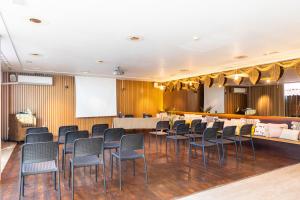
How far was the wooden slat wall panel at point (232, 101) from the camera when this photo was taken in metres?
11.3

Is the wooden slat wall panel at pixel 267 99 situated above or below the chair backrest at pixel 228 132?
above

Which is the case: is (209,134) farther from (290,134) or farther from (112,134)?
(290,134)

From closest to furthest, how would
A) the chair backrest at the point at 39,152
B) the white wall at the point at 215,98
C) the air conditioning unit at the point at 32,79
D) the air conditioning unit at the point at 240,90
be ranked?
the chair backrest at the point at 39,152 → the air conditioning unit at the point at 32,79 → the white wall at the point at 215,98 → the air conditioning unit at the point at 240,90

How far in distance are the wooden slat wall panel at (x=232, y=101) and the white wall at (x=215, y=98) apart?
11.9 inches

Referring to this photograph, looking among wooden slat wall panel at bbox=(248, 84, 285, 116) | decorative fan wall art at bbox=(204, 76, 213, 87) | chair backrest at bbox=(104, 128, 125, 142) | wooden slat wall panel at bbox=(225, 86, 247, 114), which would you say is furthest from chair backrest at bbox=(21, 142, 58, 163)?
wooden slat wall panel at bbox=(248, 84, 285, 116)

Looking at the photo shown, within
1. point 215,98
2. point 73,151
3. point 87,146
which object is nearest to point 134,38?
point 87,146

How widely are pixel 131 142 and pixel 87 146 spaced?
2.57 feet

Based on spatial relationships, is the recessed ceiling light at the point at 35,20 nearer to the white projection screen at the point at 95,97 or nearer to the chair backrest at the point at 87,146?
the chair backrest at the point at 87,146

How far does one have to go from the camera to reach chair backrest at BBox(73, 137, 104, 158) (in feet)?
10.1

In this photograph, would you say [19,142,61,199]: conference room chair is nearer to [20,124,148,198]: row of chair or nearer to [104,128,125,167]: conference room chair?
[20,124,148,198]: row of chair

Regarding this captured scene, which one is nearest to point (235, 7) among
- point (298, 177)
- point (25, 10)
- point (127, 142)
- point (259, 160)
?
point (127, 142)

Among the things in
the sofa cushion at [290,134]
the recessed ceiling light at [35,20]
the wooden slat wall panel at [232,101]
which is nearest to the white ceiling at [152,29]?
the recessed ceiling light at [35,20]

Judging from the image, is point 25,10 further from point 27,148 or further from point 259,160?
point 259,160

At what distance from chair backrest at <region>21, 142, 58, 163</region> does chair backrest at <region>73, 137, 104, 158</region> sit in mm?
304
